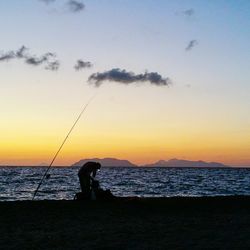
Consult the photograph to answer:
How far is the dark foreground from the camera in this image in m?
10.2

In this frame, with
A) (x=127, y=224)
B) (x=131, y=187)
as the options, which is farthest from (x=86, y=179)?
(x=131, y=187)

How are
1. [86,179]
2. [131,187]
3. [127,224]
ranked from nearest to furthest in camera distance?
[127,224]
[86,179]
[131,187]

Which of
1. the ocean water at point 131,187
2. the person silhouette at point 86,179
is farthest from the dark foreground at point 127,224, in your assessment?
the ocean water at point 131,187

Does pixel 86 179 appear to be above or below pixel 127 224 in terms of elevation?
above

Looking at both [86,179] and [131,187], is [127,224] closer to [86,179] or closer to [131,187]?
[86,179]

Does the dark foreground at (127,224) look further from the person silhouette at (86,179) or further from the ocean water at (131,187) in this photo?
the ocean water at (131,187)

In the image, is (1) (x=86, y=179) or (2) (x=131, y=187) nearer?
(1) (x=86, y=179)

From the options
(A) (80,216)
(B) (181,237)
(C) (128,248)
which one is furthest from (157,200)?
(C) (128,248)

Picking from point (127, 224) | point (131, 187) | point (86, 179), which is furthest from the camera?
point (131, 187)

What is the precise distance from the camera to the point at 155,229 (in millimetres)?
11859

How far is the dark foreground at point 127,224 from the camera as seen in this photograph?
10.2 metres

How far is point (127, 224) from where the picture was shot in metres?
12.6

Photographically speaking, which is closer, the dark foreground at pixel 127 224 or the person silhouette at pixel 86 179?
the dark foreground at pixel 127 224

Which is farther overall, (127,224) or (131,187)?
(131,187)
